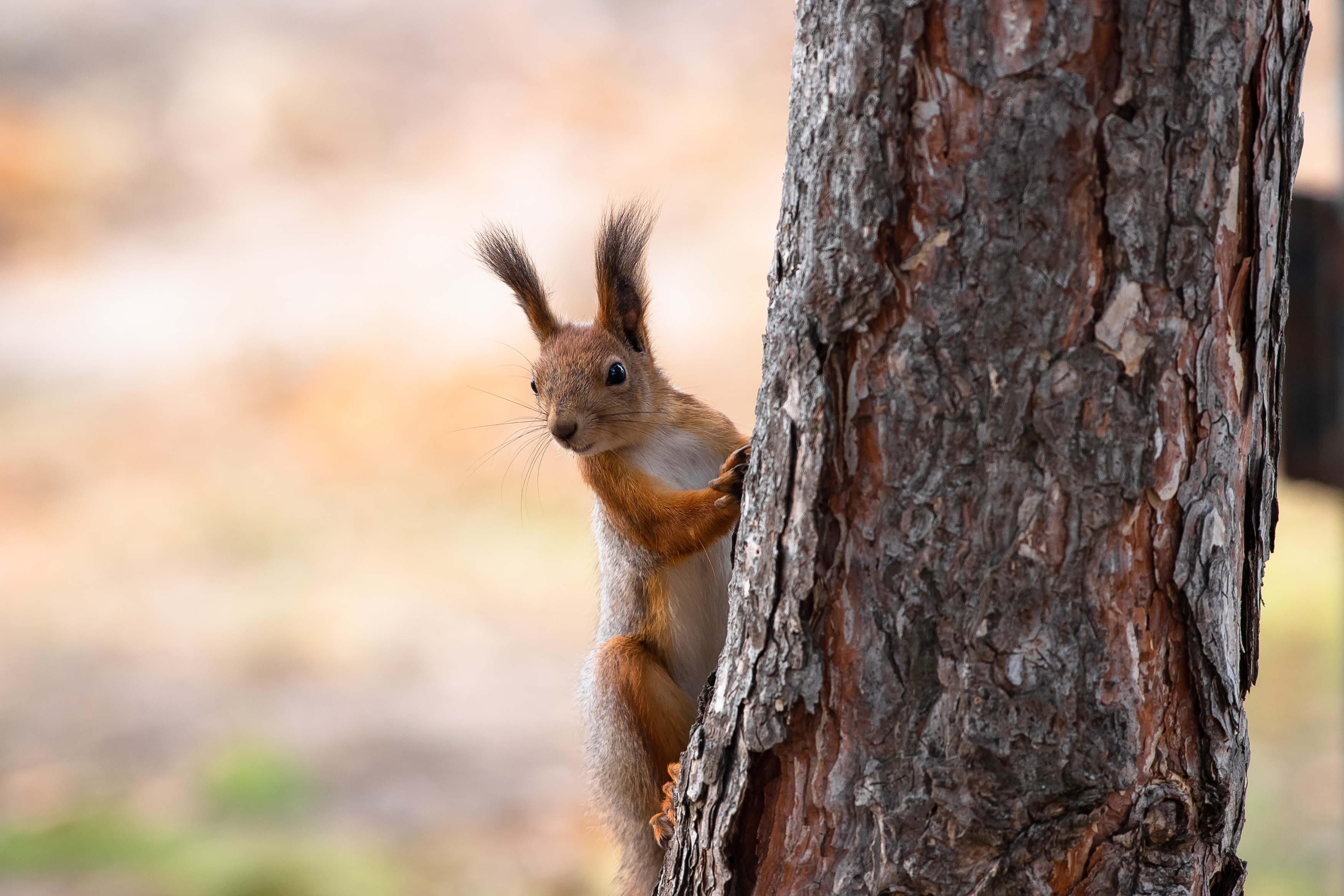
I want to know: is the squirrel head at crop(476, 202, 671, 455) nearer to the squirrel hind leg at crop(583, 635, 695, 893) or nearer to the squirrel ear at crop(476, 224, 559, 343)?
the squirrel ear at crop(476, 224, 559, 343)

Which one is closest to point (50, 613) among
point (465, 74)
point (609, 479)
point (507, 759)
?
point (507, 759)

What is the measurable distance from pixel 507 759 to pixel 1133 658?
3378mm

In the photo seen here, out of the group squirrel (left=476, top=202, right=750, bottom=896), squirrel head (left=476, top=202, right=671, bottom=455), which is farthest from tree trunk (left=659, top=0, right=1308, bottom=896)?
squirrel head (left=476, top=202, right=671, bottom=455)

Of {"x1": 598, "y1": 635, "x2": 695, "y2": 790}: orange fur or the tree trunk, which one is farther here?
{"x1": 598, "y1": 635, "x2": 695, "y2": 790}: orange fur

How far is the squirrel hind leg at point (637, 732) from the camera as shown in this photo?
1.45 m

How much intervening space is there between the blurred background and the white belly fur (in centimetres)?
169

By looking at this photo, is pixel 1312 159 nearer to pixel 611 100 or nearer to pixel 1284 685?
pixel 1284 685

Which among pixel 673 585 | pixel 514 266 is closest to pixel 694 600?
pixel 673 585

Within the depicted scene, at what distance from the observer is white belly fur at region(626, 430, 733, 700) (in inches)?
59.9

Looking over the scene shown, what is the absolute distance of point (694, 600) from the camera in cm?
154

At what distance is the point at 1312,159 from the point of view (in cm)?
535

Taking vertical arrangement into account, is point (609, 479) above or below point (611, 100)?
below

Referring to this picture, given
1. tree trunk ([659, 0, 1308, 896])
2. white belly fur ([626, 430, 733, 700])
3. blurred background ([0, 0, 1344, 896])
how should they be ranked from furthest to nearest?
blurred background ([0, 0, 1344, 896]) < white belly fur ([626, 430, 733, 700]) < tree trunk ([659, 0, 1308, 896])

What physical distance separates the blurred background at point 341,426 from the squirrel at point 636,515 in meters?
1.61
